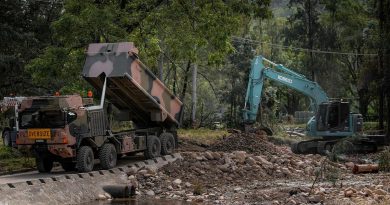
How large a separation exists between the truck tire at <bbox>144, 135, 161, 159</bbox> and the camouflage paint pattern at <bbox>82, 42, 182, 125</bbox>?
688 mm

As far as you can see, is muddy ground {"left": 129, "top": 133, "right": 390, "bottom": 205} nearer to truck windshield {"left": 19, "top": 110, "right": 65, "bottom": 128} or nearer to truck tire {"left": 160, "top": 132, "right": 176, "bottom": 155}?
truck tire {"left": 160, "top": 132, "right": 176, "bottom": 155}

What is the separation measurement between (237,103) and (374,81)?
14578 mm

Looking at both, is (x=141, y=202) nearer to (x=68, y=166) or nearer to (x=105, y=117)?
(x=68, y=166)

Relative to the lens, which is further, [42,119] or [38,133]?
[42,119]

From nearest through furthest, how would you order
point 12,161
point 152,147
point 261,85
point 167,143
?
point 12,161 < point 152,147 < point 167,143 < point 261,85

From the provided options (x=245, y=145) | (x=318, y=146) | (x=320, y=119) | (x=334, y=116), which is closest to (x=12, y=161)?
(x=245, y=145)

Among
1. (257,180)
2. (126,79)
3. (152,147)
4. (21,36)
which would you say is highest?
(21,36)

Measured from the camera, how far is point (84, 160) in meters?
19.4

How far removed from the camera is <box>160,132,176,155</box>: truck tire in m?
23.9

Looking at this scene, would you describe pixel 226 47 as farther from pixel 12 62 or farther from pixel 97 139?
pixel 12 62

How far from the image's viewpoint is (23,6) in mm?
37125

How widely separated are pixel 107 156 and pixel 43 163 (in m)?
2.03

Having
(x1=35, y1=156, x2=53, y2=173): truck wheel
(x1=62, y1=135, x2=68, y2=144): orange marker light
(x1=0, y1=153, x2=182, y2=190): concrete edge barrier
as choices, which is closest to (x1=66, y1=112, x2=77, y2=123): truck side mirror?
(x1=62, y1=135, x2=68, y2=144): orange marker light

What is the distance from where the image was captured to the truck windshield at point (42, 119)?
63.0 ft
